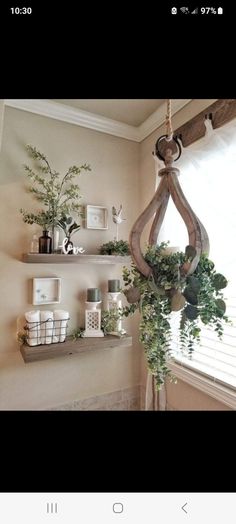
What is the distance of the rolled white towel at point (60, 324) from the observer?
3.18 feet

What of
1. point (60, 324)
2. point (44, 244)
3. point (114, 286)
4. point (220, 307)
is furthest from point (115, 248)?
point (220, 307)

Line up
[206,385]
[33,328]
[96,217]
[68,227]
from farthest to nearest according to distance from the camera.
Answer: [96,217] < [68,227] < [33,328] < [206,385]

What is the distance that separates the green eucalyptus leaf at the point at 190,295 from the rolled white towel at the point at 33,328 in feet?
2.30

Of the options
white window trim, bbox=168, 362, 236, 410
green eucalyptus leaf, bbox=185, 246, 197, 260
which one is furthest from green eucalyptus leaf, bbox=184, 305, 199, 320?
white window trim, bbox=168, 362, 236, 410

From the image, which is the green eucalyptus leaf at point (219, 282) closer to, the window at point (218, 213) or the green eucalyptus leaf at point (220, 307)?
the green eucalyptus leaf at point (220, 307)

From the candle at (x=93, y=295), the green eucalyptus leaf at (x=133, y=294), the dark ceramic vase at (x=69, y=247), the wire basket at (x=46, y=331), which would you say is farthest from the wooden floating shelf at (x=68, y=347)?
the green eucalyptus leaf at (x=133, y=294)

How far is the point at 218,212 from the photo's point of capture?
0.80m

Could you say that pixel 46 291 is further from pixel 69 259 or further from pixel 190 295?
pixel 190 295

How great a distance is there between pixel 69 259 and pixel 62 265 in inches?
4.6
